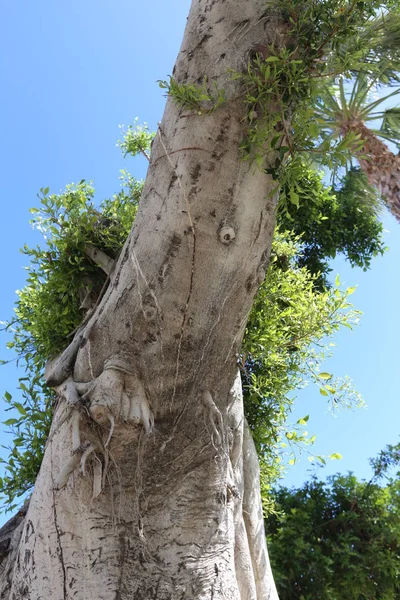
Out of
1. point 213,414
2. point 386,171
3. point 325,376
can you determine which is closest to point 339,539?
point 325,376

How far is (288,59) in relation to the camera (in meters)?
2.01

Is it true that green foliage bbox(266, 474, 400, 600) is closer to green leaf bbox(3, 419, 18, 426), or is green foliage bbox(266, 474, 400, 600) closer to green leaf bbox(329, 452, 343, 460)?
green leaf bbox(329, 452, 343, 460)

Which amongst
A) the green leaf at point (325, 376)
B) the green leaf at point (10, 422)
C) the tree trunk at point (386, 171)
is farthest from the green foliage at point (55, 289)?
the tree trunk at point (386, 171)

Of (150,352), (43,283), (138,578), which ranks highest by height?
(43,283)

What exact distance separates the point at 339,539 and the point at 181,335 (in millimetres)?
4256

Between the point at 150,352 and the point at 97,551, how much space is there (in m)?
0.81

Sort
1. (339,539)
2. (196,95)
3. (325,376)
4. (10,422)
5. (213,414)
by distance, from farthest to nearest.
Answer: (339,539) < (325,376) < (10,422) < (213,414) < (196,95)

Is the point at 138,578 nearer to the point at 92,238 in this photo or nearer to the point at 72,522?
the point at 72,522

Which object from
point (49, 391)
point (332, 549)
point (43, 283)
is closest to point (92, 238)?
point (43, 283)

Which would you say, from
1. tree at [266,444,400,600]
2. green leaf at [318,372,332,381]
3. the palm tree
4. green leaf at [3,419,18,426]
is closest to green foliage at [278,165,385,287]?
the palm tree

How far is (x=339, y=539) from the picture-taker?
17.8 ft

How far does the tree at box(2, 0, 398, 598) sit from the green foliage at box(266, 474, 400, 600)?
3089 mm

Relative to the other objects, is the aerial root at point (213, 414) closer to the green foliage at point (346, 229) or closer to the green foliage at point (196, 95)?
the green foliage at point (196, 95)

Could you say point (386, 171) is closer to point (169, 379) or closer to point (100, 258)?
point (100, 258)
